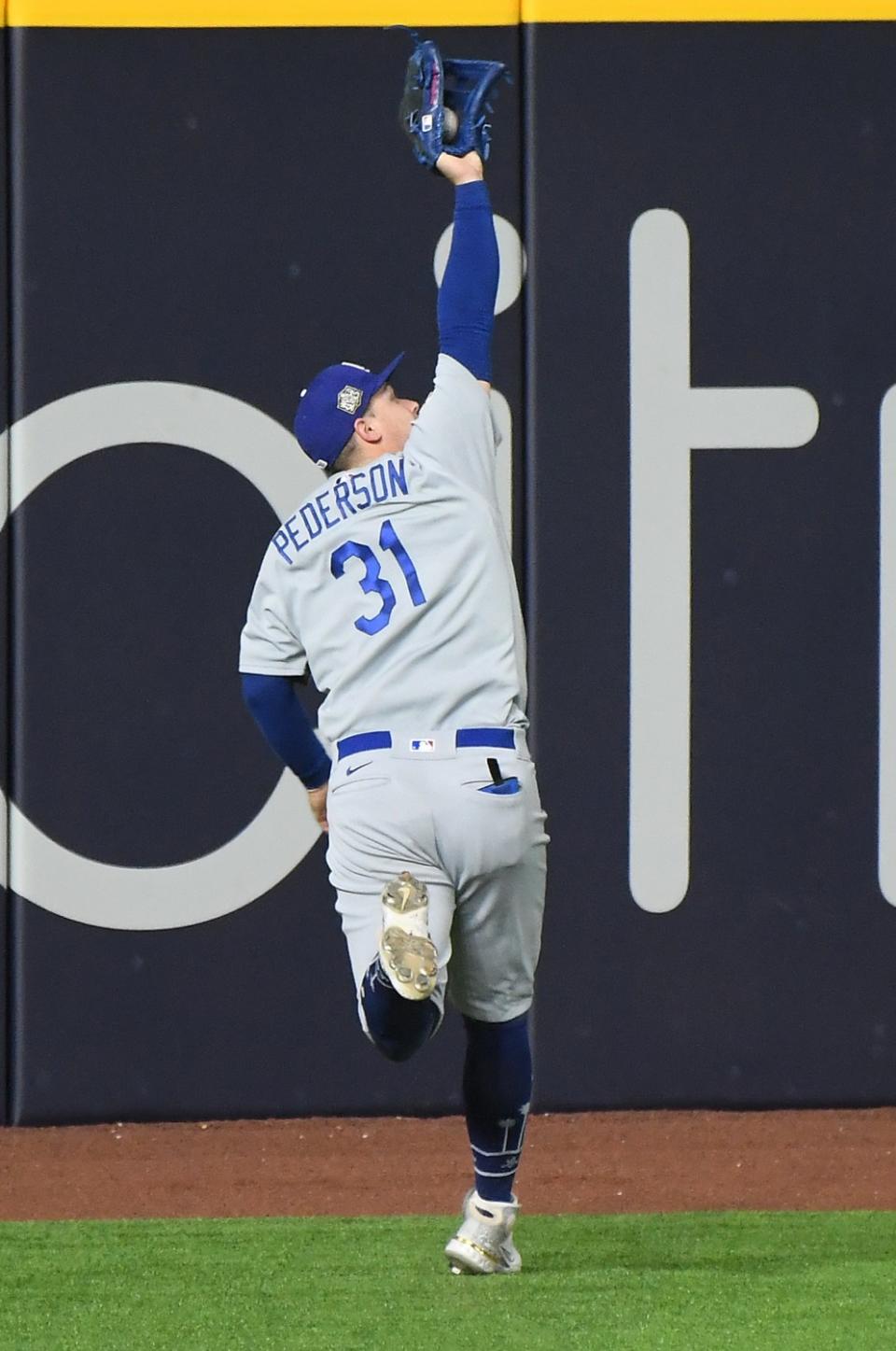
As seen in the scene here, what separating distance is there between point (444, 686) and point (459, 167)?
933 mm

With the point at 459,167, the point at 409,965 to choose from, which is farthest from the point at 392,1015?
the point at 459,167

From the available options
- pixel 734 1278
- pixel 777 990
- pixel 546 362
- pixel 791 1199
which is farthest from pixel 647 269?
pixel 734 1278

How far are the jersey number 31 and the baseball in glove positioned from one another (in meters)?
→ 0.70

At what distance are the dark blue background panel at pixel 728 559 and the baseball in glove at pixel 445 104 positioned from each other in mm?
1484

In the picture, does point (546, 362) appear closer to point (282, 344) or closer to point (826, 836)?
point (282, 344)

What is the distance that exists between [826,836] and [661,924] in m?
0.48

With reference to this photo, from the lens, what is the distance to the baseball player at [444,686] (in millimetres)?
3551

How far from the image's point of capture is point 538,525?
5.30 meters

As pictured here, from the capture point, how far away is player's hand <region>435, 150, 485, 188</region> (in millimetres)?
3697

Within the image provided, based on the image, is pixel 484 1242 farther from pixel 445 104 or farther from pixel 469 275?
pixel 445 104

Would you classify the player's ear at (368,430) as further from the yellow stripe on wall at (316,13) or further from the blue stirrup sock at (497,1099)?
the yellow stripe on wall at (316,13)

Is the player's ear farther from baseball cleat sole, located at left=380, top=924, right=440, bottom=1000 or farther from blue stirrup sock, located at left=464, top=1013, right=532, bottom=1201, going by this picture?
blue stirrup sock, located at left=464, top=1013, right=532, bottom=1201

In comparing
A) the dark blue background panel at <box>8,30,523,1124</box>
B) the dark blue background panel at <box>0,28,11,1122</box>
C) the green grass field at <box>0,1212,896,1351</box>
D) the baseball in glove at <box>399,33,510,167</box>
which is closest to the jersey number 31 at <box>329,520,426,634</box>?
the baseball in glove at <box>399,33,510,167</box>

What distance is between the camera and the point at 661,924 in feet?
17.5
